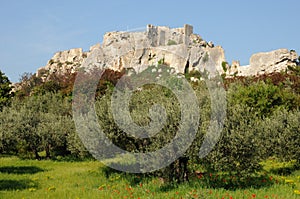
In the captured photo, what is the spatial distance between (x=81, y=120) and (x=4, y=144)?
22.9ft

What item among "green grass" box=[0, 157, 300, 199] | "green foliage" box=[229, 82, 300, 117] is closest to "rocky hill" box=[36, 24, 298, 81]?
"green foliage" box=[229, 82, 300, 117]

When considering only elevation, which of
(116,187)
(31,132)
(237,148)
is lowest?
(116,187)

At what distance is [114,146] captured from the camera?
13773mm

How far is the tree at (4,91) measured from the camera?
34594 millimetres

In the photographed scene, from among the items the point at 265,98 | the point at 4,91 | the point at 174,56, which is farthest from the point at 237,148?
the point at 174,56

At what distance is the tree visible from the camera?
34594mm

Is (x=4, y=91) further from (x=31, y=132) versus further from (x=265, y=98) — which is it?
(x=265, y=98)

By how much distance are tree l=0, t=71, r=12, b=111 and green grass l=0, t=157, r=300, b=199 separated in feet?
64.5

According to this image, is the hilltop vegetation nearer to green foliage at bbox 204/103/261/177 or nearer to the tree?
green foliage at bbox 204/103/261/177

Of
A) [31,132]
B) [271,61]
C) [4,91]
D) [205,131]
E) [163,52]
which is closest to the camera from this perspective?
[205,131]

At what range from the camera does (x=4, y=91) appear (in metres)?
40.2

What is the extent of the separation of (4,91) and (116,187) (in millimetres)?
32688

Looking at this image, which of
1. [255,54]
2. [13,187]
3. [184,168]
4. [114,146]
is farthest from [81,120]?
[255,54]

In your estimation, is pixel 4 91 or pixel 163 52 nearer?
pixel 4 91
